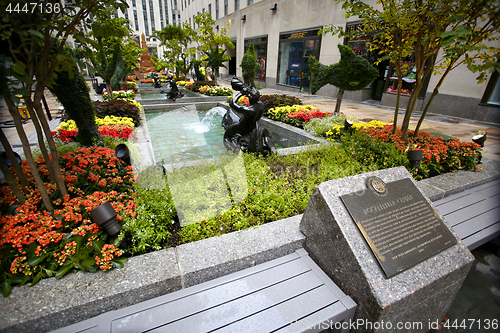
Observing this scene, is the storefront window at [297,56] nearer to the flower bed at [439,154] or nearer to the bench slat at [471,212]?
the flower bed at [439,154]

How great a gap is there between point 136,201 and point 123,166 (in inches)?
49.2

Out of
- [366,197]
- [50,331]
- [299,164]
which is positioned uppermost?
[366,197]

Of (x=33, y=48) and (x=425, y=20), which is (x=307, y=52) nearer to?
(x=425, y=20)

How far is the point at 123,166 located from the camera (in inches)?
151

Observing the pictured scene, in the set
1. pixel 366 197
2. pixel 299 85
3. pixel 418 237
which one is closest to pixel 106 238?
pixel 366 197

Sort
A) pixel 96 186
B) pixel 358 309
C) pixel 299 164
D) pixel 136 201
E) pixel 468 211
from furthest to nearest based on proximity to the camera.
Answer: pixel 299 164 < pixel 468 211 < pixel 96 186 < pixel 136 201 < pixel 358 309

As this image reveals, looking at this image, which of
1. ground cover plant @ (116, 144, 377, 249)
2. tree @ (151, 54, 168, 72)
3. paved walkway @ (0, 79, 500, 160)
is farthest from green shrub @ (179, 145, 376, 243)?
tree @ (151, 54, 168, 72)

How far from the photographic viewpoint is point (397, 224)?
2.34m

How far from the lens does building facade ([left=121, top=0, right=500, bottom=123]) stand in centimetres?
978

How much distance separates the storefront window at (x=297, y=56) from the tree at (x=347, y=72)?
9587 mm

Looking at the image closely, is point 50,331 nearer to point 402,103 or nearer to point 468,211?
point 468,211

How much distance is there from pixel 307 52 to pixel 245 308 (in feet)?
60.2

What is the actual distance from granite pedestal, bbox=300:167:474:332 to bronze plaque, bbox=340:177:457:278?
0.19 feet

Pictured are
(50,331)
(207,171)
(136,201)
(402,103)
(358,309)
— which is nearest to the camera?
(50,331)
